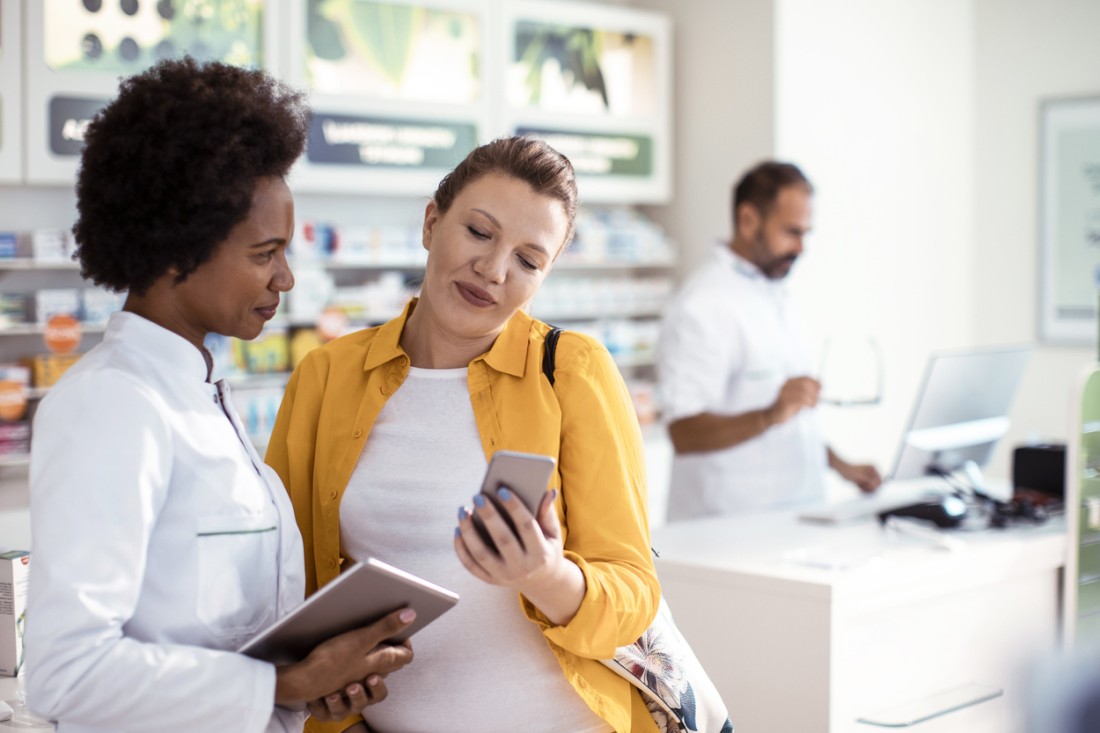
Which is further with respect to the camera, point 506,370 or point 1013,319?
point 1013,319

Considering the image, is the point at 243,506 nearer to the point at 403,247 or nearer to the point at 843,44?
the point at 403,247

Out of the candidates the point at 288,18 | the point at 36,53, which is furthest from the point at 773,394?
the point at 36,53

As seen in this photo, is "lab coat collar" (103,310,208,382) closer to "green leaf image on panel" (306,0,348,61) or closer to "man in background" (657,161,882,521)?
"man in background" (657,161,882,521)

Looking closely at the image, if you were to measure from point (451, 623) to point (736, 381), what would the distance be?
2.12 meters

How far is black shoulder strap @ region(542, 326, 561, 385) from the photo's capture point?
166 cm

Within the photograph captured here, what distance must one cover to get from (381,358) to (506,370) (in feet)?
0.62

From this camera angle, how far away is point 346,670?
4.50 feet

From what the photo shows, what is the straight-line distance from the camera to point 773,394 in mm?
3602

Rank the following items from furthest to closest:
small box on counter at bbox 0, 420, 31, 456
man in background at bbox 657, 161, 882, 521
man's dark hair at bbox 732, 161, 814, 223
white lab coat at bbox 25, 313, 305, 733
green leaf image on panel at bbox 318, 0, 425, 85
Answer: green leaf image on panel at bbox 318, 0, 425, 85 < small box on counter at bbox 0, 420, 31, 456 < man's dark hair at bbox 732, 161, 814, 223 < man in background at bbox 657, 161, 882, 521 < white lab coat at bbox 25, 313, 305, 733

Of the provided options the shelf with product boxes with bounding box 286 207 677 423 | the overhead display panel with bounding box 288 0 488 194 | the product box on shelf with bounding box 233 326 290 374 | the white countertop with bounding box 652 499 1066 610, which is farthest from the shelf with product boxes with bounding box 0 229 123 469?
the white countertop with bounding box 652 499 1066 610

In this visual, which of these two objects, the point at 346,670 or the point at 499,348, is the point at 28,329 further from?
the point at 346,670

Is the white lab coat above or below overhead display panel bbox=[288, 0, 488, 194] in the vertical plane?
below

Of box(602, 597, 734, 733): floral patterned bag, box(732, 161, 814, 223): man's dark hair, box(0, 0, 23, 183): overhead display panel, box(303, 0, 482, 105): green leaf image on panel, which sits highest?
box(303, 0, 482, 105): green leaf image on panel

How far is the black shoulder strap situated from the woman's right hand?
412 millimetres
